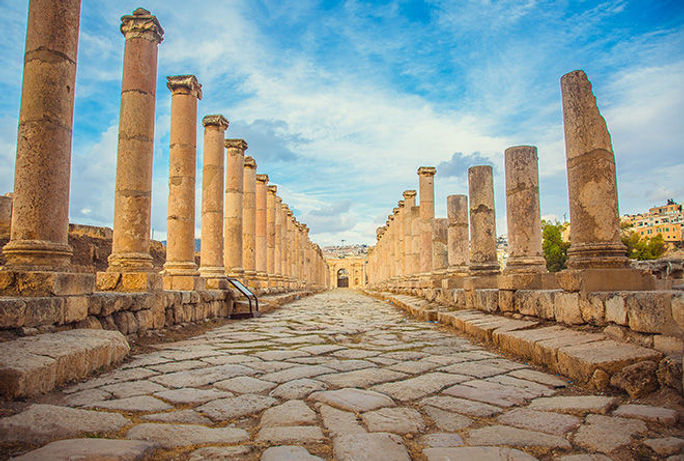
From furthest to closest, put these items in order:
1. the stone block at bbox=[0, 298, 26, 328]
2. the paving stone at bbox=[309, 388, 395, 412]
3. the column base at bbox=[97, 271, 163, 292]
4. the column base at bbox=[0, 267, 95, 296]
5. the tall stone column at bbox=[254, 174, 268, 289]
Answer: the tall stone column at bbox=[254, 174, 268, 289] < the column base at bbox=[97, 271, 163, 292] < the column base at bbox=[0, 267, 95, 296] < the stone block at bbox=[0, 298, 26, 328] < the paving stone at bbox=[309, 388, 395, 412]

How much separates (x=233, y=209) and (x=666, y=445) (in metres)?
12.8

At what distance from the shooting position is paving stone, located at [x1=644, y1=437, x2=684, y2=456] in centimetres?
246

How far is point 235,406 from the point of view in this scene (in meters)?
3.44

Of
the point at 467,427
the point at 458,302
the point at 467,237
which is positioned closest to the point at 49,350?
the point at 467,427

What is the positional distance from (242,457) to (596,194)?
535 centimetres

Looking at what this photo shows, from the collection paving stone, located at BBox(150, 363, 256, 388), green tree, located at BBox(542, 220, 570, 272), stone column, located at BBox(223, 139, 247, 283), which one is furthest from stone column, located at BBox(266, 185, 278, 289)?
green tree, located at BBox(542, 220, 570, 272)

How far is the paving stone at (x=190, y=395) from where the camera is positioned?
3.58 metres

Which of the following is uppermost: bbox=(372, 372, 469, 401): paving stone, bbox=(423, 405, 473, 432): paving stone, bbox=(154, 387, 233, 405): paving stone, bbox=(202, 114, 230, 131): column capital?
bbox=(202, 114, 230, 131): column capital

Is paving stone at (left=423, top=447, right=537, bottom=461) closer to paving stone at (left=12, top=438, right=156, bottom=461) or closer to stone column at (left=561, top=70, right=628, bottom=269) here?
paving stone at (left=12, top=438, right=156, bottom=461)

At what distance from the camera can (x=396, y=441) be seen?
269 centimetres

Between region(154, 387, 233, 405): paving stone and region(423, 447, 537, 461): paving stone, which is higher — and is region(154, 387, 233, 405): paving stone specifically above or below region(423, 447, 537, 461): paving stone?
above

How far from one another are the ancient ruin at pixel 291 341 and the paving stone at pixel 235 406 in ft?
0.08

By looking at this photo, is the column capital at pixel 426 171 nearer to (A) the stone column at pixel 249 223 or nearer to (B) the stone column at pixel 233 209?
(A) the stone column at pixel 249 223

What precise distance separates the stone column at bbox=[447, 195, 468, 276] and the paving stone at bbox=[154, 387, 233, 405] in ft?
36.4
